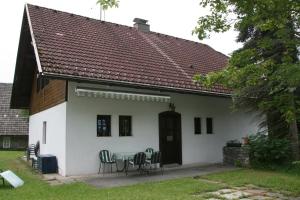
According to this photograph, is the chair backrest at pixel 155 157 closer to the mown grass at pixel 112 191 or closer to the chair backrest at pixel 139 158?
the chair backrest at pixel 139 158

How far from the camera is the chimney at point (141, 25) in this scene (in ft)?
78.8

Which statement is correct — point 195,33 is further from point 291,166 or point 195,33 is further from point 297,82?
point 291,166

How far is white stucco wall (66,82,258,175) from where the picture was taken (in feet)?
48.0

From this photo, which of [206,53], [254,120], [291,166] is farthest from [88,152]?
[206,53]

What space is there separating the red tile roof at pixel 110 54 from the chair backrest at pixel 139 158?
9.92ft

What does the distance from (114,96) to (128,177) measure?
3.30m

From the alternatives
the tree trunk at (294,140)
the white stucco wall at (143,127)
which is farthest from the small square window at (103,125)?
the tree trunk at (294,140)

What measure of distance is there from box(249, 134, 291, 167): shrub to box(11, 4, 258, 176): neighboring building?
2.91m

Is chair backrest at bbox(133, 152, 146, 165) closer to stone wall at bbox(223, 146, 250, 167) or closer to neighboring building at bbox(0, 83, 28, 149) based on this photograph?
stone wall at bbox(223, 146, 250, 167)

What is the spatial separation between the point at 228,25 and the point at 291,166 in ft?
27.2

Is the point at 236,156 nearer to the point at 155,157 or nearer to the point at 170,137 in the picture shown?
the point at 170,137

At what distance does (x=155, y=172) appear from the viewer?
50.0 ft

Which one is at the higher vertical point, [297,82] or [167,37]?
[167,37]

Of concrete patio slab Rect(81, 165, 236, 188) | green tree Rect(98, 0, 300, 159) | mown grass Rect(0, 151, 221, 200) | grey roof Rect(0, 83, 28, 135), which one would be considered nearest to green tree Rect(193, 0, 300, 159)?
green tree Rect(98, 0, 300, 159)
